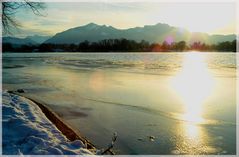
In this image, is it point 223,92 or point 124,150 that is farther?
point 223,92

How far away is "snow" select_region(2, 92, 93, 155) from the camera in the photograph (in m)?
6.97

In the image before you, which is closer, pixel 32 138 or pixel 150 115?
pixel 32 138

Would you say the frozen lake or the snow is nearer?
the snow

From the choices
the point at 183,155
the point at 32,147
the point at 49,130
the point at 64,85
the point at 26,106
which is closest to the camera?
the point at 32,147

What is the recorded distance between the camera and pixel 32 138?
299 inches

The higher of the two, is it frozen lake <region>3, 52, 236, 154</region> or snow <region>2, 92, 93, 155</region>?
snow <region>2, 92, 93, 155</region>

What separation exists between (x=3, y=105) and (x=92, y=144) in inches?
136

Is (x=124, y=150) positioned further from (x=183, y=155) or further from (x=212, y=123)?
(x=212, y=123)

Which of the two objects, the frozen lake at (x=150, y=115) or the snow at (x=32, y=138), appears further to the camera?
the frozen lake at (x=150, y=115)

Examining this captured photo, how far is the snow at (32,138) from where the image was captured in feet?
22.9

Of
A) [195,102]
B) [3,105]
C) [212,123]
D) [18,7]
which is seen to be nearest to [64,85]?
[18,7]

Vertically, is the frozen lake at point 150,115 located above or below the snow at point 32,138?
below

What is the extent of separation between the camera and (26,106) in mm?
11656

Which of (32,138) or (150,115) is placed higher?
(32,138)
